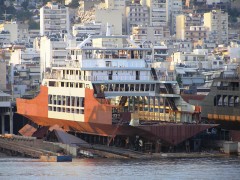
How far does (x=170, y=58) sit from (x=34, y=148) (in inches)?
1932

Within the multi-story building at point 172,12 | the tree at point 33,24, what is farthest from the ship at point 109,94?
the tree at point 33,24

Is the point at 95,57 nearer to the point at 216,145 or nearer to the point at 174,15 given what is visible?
the point at 216,145

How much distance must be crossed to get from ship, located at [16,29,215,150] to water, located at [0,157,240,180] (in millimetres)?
4289

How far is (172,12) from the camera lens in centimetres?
18625

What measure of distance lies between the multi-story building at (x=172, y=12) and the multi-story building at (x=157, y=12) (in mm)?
511

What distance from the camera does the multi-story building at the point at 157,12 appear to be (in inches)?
7223

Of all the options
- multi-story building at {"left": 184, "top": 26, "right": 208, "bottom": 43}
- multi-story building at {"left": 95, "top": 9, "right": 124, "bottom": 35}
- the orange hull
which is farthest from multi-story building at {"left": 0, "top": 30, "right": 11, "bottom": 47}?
the orange hull

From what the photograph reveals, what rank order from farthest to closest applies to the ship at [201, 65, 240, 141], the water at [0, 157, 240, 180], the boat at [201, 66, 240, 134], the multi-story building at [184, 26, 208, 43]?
the multi-story building at [184, 26, 208, 43], the boat at [201, 66, 240, 134], the ship at [201, 65, 240, 141], the water at [0, 157, 240, 180]

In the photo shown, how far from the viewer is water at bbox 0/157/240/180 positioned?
77.0 metres

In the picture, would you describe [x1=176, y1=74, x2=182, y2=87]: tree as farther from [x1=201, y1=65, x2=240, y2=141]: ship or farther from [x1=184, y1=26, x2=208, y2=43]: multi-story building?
[x1=184, y1=26, x2=208, y2=43]: multi-story building

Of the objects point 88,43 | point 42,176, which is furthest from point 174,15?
point 42,176

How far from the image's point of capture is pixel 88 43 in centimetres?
10094

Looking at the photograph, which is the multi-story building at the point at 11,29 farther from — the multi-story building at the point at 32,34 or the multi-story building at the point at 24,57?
the multi-story building at the point at 24,57

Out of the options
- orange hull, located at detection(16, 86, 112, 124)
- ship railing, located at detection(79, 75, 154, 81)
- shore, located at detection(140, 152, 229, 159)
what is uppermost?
ship railing, located at detection(79, 75, 154, 81)
